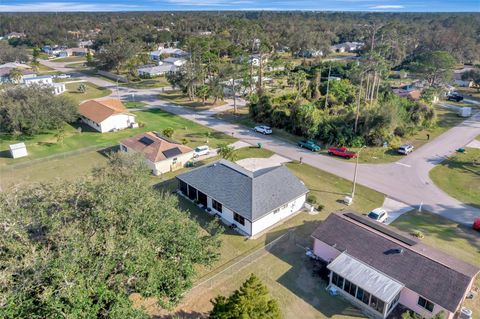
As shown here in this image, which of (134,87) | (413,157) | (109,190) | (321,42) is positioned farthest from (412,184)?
(321,42)

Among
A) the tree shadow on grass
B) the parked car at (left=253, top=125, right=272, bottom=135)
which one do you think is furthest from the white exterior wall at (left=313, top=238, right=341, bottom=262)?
the parked car at (left=253, top=125, right=272, bottom=135)

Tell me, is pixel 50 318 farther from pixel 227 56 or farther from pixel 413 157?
pixel 227 56

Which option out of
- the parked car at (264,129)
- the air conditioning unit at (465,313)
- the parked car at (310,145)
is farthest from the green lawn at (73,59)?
the air conditioning unit at (465,313)

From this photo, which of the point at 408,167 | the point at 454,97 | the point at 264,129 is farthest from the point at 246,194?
the point at 454,97

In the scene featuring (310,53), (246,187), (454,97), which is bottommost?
(454,97)

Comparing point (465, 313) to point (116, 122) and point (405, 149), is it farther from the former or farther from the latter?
point (116, 122)

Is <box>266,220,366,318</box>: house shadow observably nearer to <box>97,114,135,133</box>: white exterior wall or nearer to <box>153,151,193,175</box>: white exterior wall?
<box>153,151,193,175</box>: white exterior wall

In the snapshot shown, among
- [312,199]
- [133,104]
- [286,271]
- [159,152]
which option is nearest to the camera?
[286,271]
